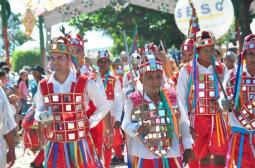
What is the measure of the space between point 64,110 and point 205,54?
2217 millimetres

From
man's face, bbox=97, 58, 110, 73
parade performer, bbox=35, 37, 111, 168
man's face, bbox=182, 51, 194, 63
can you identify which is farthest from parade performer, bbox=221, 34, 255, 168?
man's face, bbox=97, 58, 110, 73

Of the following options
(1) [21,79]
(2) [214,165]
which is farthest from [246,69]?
(1) [21,79]

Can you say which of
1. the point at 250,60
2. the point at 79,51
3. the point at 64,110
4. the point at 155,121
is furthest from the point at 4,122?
the point at 79,51

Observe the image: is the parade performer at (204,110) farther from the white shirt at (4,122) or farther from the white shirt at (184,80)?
the white shirt at (4,122)

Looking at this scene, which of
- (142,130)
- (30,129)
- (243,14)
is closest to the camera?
(142,130)

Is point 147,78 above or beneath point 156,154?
above

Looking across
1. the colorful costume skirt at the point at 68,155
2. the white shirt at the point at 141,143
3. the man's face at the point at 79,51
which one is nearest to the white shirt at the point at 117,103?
the man's face at the point at 79,51

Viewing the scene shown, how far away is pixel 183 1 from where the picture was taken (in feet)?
46.5

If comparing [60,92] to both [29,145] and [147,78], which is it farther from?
[29,145]

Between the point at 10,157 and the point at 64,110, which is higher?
the point at 64,110

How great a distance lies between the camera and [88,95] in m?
6.15

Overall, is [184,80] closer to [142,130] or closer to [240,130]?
[240,130]

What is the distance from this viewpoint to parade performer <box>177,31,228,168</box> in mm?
7566

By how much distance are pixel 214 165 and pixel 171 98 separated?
2.13 meters
